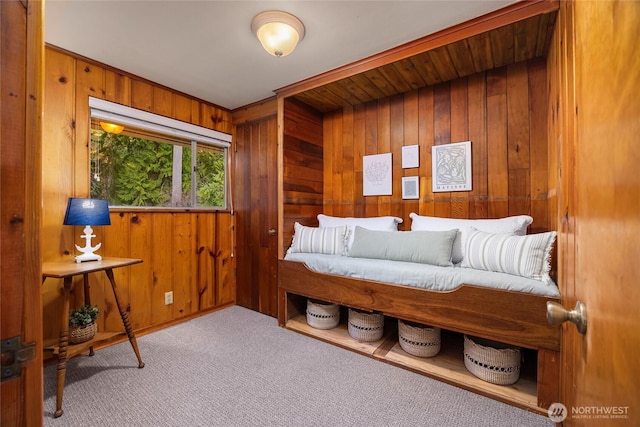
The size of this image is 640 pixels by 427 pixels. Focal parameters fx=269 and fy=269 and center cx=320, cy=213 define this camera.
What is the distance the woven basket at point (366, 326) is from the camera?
2236mm

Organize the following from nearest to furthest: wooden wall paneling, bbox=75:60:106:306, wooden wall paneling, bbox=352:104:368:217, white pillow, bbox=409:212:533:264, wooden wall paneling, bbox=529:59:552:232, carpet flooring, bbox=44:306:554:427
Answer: carpet flooring, bbox=44:306:554:427 → white pillow, bbox=409:212:533:264 → wooden wall paneling, bbox=529:59:552:232 → wooden wall paneling, bbox=75:60:106:306 → wooden wall paneling, bbox=352:104:368:217

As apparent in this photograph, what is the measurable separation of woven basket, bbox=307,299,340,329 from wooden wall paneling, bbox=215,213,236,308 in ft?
3.93

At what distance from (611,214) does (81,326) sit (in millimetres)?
2645

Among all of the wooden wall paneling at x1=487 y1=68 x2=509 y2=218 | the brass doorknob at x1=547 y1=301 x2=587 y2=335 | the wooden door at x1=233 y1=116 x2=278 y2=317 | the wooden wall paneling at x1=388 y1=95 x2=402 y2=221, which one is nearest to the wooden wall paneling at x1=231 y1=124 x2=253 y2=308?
the wooden door at x1=233 y1=116 x2=278 y2=317

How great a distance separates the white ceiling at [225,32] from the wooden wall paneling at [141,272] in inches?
53.0

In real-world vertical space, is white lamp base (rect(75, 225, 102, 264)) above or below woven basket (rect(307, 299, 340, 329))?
above

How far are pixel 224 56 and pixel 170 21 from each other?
0.45 meters

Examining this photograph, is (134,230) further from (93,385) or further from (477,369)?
(477,369)

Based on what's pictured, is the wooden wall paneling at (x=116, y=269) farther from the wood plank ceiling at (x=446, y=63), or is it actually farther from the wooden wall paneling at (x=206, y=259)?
the wood plank ceiling at (x=446, y=63)

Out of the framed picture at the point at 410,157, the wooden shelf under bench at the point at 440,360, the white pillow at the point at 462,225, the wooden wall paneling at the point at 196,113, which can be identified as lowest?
the wooden shelf under bench at the point at 440,360

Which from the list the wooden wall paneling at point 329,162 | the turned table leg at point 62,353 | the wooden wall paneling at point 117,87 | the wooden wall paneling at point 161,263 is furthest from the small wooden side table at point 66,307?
the wooden wall paneling at point 329,162

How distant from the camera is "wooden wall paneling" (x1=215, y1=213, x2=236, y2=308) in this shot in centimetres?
313

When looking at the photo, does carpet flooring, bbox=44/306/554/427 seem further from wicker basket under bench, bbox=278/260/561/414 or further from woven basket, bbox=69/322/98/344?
woven basket, bbox=69/322/98/344

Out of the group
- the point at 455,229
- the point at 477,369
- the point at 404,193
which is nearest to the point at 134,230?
the point at 404,193
